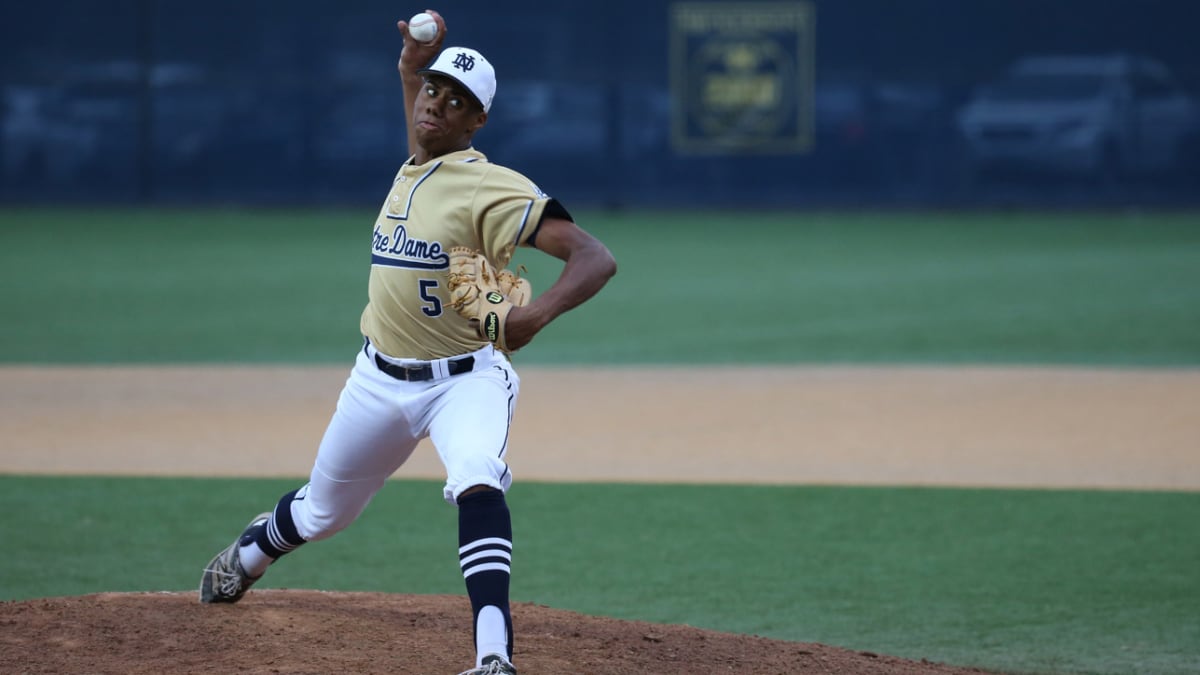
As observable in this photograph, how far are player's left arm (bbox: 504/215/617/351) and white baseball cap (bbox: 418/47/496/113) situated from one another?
1.57 feet

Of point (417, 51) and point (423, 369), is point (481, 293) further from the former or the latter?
point (417, 51)

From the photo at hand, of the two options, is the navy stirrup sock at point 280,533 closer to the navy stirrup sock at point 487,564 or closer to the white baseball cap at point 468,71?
the navy stirrup sock at point 487,564

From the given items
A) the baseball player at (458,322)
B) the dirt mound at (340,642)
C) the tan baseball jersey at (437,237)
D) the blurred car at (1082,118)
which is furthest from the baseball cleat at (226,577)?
the blurred car at (1082,118)

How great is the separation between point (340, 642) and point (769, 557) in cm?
254

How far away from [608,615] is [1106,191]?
21.1m

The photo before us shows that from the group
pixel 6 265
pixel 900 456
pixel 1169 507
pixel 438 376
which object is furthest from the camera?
pixel 6 265

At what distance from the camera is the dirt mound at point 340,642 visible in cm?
→ 481

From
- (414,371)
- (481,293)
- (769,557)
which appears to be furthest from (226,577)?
(769,557)

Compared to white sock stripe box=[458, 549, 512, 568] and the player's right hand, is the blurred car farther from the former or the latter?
white sock stripe box=[458, 549, 512, 568]

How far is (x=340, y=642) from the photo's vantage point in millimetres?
5078

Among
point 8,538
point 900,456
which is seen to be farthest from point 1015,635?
point 8,538

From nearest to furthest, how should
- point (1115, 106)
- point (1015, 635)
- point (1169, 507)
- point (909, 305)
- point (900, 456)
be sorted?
Result: point (1015, 635) → point (1169, 507) → point (900, 456) → point (909, 305) → point (1115, 106)

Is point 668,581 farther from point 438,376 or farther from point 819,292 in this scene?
point 819,292

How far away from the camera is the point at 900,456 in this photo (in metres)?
9.22
